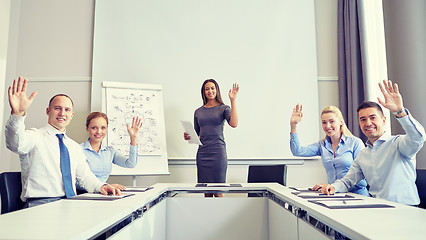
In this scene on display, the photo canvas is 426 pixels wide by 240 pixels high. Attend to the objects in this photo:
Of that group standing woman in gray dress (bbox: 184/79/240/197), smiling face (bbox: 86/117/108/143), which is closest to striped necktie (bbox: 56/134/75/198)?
smiling face (bbox: 86/117/108/143)

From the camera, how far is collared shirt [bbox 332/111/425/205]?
5.98 ft

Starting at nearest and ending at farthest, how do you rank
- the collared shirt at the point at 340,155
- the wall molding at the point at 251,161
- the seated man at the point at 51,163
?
the seated man at the point at 51,163
the collared shirt at the point at 340,155
the wall molding at the point at 251,161

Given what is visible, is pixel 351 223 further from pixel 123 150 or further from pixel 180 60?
pixel 180 60

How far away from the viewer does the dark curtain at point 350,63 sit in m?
3.82

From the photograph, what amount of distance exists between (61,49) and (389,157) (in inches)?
150

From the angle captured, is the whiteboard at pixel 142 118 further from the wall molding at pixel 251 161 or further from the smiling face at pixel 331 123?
the smiling face at pixel 331 123

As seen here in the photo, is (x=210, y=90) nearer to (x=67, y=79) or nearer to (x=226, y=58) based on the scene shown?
(x=226, y=58)

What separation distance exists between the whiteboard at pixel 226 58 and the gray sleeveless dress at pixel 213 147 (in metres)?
0.77

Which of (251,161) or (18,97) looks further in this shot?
(251,161)

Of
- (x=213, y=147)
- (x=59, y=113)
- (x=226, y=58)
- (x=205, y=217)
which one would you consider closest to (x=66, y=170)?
(x=59, y=113)

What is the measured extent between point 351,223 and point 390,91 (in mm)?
1068

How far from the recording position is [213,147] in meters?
3.20

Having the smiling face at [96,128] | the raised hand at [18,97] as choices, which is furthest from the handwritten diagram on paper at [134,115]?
the raised hand at [18,97]

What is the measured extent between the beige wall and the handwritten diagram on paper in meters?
0.54
